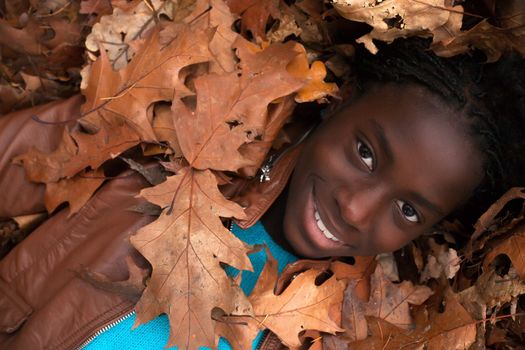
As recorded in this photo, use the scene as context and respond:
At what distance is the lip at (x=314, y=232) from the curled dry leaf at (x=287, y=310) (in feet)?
0.41

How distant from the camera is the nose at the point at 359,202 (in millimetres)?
1739

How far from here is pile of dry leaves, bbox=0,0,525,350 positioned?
162cm

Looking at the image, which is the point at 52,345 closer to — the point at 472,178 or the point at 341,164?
the point at 341,164

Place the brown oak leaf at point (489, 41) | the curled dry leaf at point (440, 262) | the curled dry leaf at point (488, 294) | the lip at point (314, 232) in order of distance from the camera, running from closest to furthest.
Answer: the brown oak leaf at point (489, 41) → the lip at point (314, 232) → the curled dry leaf at point (488, 294) → the curled dry leaf at point (440, 262)

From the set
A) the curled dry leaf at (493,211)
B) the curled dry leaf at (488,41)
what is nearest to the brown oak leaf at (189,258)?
the curled dry leaf at (488,41)

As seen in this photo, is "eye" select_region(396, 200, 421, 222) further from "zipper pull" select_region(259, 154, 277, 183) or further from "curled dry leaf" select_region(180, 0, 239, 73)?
"curled dry leaf" select_region(180, 0, 239, 73)

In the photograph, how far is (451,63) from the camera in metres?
1.67

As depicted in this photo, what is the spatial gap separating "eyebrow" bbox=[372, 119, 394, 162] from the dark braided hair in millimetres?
182

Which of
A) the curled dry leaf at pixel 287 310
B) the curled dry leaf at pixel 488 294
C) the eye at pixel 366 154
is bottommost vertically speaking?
the curled dry leaf at pixel 488 294

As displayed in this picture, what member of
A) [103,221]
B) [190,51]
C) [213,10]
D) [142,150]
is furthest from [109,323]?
[213,10]

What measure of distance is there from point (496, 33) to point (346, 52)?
543 millimetres

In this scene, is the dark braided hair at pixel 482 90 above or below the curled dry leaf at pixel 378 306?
above

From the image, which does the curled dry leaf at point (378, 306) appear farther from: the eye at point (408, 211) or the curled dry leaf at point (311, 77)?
the curled dry leaf at point (311, 77)

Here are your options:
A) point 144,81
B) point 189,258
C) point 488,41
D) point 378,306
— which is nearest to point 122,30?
point 144,81
